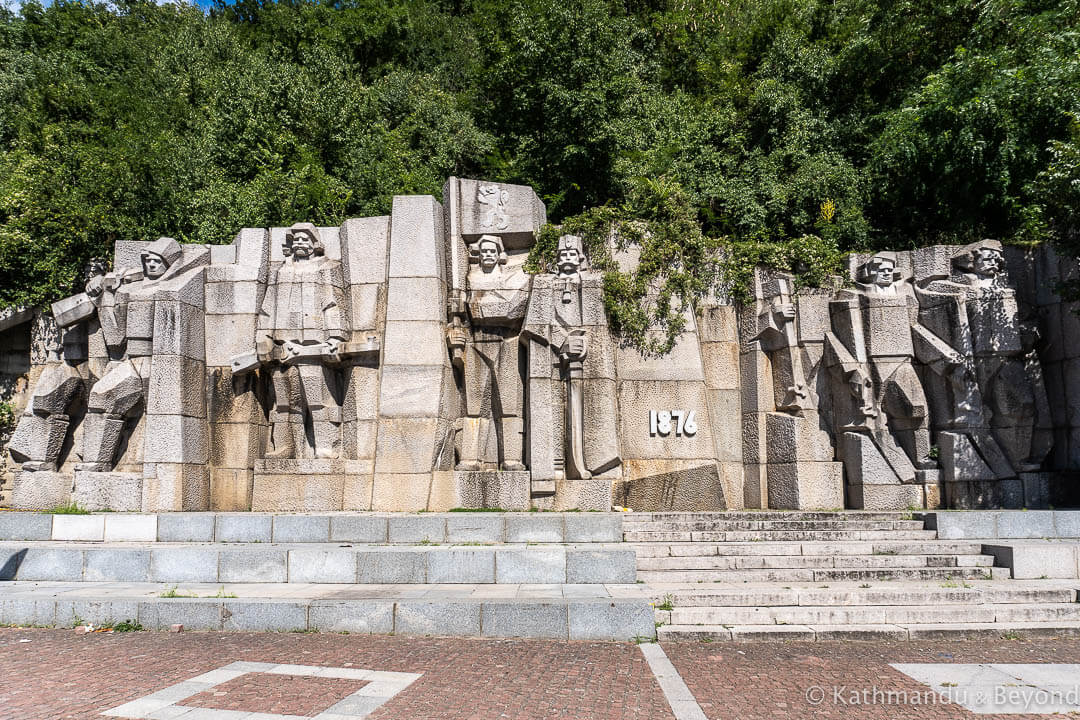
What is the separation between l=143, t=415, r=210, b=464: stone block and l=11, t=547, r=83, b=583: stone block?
332cm

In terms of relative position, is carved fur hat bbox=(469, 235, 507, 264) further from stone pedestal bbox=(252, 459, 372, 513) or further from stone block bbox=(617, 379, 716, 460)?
stone pedestal bbox=(252, 459, 372, 513)

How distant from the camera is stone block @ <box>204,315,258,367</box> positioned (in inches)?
628

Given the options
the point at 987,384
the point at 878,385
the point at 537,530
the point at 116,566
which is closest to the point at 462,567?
the point at 537,530

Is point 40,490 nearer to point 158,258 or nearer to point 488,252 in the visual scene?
point 158,258

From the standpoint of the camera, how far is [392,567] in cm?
1081

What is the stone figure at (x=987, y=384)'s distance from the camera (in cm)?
1491

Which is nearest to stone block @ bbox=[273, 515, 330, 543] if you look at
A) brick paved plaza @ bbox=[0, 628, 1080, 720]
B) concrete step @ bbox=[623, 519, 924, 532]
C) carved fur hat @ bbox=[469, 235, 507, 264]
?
brick paved plaza @ bbox=[0, 628, 1080, 720]

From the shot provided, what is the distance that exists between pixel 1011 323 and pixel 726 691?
11973 mm

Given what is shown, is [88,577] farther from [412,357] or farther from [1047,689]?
[1047,689]

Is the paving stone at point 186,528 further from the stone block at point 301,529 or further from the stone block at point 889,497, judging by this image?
the stone block at point 889,497

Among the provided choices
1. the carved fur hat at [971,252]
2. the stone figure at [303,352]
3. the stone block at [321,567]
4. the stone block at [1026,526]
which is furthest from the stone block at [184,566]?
the carved fur hat at [971,252]

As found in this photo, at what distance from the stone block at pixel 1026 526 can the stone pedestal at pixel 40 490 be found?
17908 mm

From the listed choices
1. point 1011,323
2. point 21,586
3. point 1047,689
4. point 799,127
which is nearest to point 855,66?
point 799,127

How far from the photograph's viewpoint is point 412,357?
15133 millimetres
